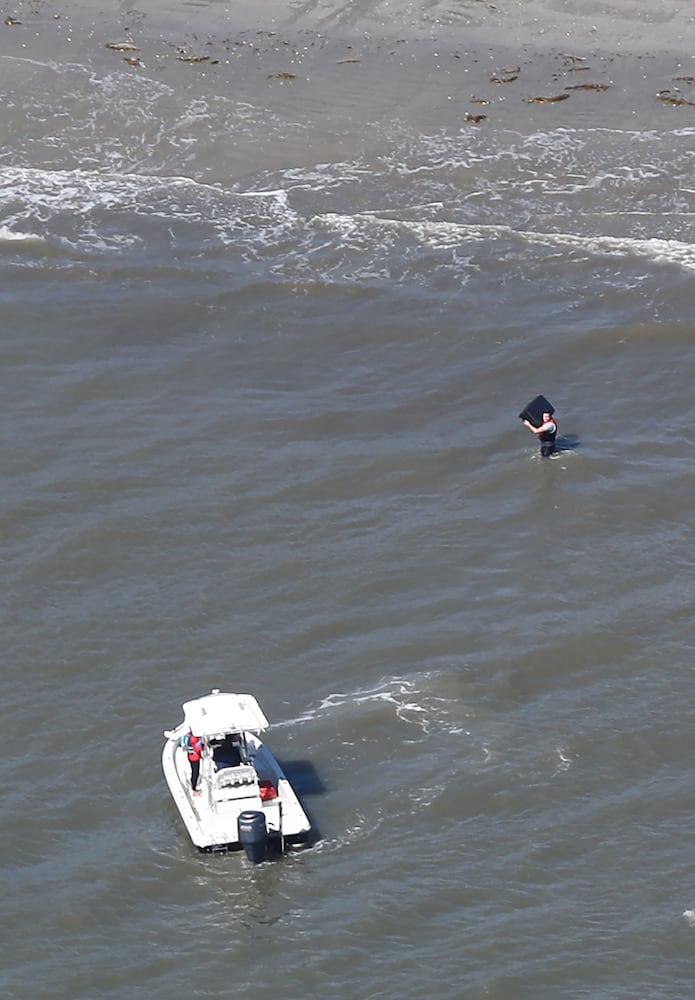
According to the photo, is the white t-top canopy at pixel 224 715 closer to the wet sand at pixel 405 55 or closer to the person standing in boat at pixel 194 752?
the person standing in boat at pixel 194 752

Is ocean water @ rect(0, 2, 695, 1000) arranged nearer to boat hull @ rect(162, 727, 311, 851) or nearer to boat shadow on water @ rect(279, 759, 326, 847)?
boat shadow on water @ rect(279, 759, 326, 847)

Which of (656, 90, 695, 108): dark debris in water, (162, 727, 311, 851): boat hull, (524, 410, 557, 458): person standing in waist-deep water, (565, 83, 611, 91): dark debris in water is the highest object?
(565, 83, 611, 91): dark debris in water

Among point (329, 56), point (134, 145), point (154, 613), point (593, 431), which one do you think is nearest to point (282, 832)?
point (154, 613)

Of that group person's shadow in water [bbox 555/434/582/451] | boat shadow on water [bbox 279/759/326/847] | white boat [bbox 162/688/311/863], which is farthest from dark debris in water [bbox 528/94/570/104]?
white boat [bbox 162/688/311/863]

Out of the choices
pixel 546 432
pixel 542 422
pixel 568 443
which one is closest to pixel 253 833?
pixel 546 432

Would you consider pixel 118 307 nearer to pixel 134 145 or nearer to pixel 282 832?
pixel 134 145

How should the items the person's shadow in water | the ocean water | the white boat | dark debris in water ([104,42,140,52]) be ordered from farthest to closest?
dark debris in water ([104,42,140,52])
the person's shadow in water
the white boat
the ocean water
